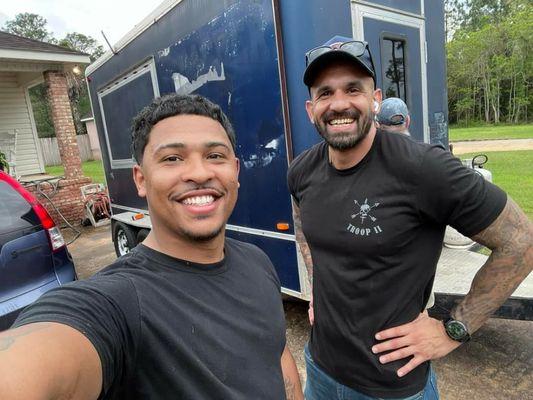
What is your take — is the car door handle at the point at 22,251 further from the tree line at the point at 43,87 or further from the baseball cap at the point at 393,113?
the tree line at the point at 43,87

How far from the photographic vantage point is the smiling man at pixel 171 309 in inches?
32.0

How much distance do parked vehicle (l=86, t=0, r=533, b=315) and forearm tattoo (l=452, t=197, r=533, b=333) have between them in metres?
1.56

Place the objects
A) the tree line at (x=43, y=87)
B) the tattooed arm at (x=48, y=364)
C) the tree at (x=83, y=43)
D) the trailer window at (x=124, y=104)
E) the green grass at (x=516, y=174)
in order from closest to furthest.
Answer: the tattooed arm at (x=48, y=364), the trailer window at (x=124, y=104), the green grass at (x=516, y=174), the tree line at (x=43, y=87), the tree at (x=83, y=43)

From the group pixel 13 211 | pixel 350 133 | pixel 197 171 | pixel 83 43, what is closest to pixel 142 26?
pixel 13 211

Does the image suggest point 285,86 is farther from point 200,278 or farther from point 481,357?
point 481,357

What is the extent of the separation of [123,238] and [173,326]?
530cm

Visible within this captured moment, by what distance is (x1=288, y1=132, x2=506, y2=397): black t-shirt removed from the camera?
1.44 meters

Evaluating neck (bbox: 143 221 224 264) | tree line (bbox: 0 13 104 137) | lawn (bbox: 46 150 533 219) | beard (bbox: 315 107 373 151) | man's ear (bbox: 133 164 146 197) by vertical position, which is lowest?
A: lawn (bbox: 46 150 533 219)

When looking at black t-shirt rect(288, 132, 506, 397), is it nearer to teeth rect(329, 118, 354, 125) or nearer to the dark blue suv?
teeth rect(329, 118, 354, 125)

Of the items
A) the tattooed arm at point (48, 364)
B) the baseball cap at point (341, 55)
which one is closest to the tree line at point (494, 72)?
the baseball cap at point (341, 55)

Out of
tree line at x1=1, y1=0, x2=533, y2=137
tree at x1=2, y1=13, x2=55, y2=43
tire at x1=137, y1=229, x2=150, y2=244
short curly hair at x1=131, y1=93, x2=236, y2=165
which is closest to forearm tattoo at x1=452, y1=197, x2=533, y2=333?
short curly hair at x1=131, y1=93, x2=236, y2=165

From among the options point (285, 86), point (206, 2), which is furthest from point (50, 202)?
point (285, 86)

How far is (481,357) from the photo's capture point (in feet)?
9.59

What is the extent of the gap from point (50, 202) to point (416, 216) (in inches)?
370
